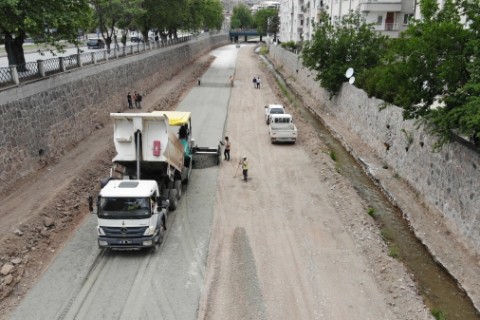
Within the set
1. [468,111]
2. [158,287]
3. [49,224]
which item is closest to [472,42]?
[468,111]

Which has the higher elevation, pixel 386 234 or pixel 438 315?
pixel 438 315

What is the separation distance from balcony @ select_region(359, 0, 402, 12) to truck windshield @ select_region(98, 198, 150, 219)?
1567 inches

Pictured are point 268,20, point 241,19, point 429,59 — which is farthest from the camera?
point 241,19

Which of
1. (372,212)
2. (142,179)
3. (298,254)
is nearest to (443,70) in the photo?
(372,212)

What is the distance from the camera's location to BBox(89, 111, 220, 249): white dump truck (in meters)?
14.2

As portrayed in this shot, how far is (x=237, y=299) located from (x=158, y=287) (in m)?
2.62

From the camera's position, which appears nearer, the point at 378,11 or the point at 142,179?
the point at 142,179

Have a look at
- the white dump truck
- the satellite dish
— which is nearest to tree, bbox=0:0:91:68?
the white dump truck

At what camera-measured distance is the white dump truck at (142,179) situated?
14188 millimetres

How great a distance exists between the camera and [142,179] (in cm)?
1778

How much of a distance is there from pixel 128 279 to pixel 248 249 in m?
4.53

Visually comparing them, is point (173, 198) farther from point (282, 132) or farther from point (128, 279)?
point (282, 132)

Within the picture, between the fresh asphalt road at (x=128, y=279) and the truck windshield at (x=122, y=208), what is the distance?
5.84ft

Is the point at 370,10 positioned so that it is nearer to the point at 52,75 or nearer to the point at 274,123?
the point at 274,123
